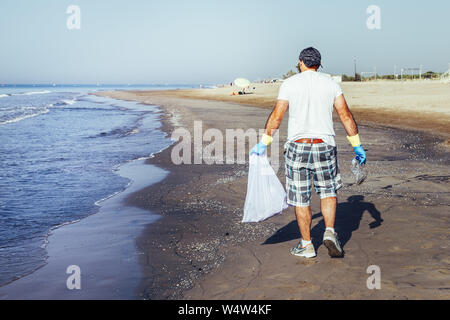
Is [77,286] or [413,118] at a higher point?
[413,118]

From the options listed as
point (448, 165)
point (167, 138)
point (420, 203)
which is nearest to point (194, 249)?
point (420, 203)

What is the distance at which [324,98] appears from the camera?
3.71m

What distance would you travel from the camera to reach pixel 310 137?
3.75 meters

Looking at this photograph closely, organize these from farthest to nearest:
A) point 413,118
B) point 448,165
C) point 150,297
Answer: point 413,118 → point 448,165 → point 150,297

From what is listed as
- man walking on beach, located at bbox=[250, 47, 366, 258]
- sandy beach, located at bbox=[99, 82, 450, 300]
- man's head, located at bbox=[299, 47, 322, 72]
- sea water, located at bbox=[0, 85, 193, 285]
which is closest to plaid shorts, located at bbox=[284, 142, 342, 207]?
man walking on beach, located at bbox=[250, 47, 366, 258]

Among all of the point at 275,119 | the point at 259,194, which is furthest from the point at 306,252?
the point at 275,119

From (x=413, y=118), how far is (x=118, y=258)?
14.9 metres

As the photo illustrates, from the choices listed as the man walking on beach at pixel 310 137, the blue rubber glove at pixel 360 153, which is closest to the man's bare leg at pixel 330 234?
the man walking on beach at pixel 310 137

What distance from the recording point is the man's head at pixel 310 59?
12.5ft

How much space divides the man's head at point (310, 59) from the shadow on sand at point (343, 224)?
180 centimetres

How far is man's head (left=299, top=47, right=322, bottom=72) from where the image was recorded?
3.79 meters

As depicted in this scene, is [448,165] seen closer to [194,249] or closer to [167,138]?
[194,249]
